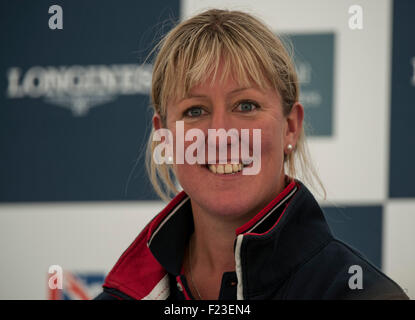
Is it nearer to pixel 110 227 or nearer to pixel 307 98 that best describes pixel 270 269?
pixel 307 98

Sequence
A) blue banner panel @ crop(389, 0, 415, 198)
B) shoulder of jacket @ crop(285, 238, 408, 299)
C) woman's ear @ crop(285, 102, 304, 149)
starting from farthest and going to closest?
blue banner panel @ crop(389, 0, 415, 198)
woman's ear @ crop(285, 102, 304, 149)
shoulder of jacket @ crop(285, 238, 408, 299)

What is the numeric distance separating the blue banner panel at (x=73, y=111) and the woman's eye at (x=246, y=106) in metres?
0.71

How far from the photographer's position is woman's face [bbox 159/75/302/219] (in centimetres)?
65

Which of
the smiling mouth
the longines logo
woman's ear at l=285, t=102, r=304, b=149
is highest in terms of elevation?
the longines logo

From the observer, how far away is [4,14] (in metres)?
1.34

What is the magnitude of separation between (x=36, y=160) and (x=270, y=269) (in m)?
0.96

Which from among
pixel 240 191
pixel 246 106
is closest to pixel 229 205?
pixel 240 191

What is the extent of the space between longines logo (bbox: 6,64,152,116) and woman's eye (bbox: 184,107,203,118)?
0.74 m

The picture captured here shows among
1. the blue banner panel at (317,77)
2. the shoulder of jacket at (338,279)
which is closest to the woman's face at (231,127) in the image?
the shoulder of jacket at (338,279)

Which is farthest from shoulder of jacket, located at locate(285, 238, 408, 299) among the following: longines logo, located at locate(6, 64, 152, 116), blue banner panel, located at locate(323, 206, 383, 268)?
longines logo, located at locate(6, 64, 152, 116)

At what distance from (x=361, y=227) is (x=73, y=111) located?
0.84 m

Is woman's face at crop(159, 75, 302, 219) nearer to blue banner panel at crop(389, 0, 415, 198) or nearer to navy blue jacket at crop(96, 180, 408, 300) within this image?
navy blue jacket at crop(96, 180, 408, 300)

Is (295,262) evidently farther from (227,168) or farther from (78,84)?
(78,84)
